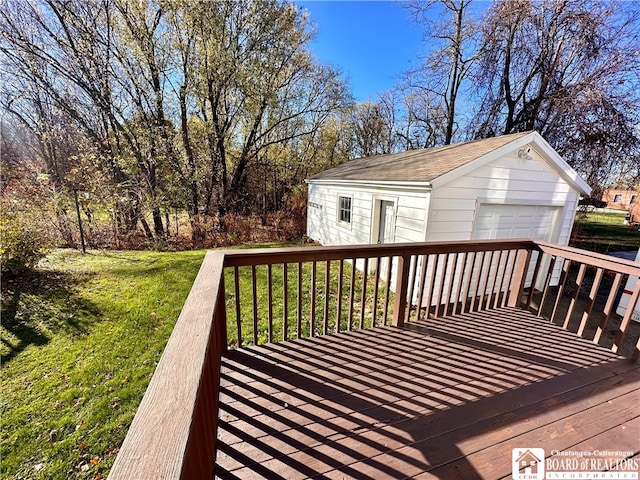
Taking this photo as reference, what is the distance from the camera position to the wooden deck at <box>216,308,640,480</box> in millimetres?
1515

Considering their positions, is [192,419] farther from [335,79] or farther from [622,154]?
[335,79]

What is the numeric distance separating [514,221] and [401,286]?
12.9 ft

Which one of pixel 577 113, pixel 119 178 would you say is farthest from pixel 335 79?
pixel 119 178

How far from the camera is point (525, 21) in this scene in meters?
7.66

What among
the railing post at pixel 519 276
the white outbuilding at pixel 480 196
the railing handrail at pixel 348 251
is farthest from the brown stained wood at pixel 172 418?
the white outbuilding at pixel 480 196

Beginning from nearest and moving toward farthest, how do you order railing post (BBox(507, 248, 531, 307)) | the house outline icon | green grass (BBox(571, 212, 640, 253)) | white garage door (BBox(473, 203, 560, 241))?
the house outline icon < railing post (BBox(507, 248, 531, 307)) < white garage door (BBox(473, 203, 560, 241)) < green grass (BBox(571, 212, 640, 253))

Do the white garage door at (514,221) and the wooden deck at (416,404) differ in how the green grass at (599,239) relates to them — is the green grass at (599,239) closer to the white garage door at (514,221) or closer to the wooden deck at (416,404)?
the white garage door at (514,221)

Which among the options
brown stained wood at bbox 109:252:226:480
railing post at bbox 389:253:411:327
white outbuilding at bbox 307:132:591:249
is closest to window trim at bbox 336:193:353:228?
white outbuilding at bbox 307:132:591:249

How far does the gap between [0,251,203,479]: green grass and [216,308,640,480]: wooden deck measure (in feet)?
4.35

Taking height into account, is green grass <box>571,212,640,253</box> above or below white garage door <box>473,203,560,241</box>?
below

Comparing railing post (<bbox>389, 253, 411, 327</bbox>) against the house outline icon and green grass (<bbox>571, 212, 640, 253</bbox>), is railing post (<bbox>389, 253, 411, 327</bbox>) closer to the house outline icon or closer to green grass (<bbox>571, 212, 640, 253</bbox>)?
the house outline icon

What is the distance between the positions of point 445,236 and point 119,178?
35.8ft

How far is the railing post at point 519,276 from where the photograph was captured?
3.24 metres

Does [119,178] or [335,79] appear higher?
[335,79]
